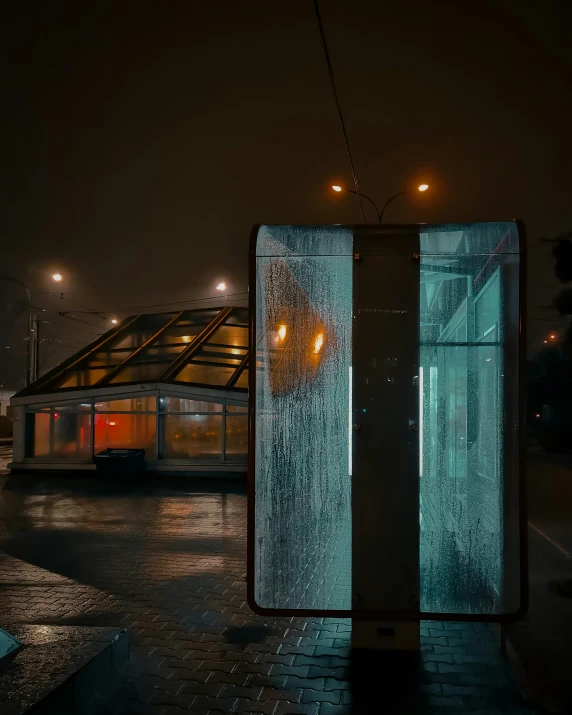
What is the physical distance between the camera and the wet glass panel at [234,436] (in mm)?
19156

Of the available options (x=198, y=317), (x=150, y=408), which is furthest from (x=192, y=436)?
(x=198, y=317)


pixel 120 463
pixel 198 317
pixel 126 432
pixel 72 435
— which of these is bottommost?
pixel 120 463

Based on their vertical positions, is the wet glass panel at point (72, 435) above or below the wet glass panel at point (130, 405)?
below

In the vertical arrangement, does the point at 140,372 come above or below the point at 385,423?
above

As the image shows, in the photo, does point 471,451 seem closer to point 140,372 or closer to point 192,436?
point 192,436

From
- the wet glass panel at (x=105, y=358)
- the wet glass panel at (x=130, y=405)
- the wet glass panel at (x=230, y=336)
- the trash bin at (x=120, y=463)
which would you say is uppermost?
the wet glass panel at (x=230, y=336)

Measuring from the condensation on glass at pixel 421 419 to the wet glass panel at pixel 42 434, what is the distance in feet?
58.4

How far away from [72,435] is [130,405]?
2190 mm

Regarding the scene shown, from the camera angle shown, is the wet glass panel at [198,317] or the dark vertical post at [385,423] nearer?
the dark vertical post at [385,423]

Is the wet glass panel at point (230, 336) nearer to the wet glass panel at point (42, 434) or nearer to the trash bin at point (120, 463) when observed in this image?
the trash bin at point (120, 463)

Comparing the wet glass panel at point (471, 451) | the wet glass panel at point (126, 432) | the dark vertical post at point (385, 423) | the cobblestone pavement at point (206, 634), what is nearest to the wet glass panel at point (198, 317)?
the wet glass panel at point (126, 432)

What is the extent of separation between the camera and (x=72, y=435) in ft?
67.8

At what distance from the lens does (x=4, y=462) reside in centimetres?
2550

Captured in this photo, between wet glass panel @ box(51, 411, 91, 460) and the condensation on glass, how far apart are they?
17.0 metres
